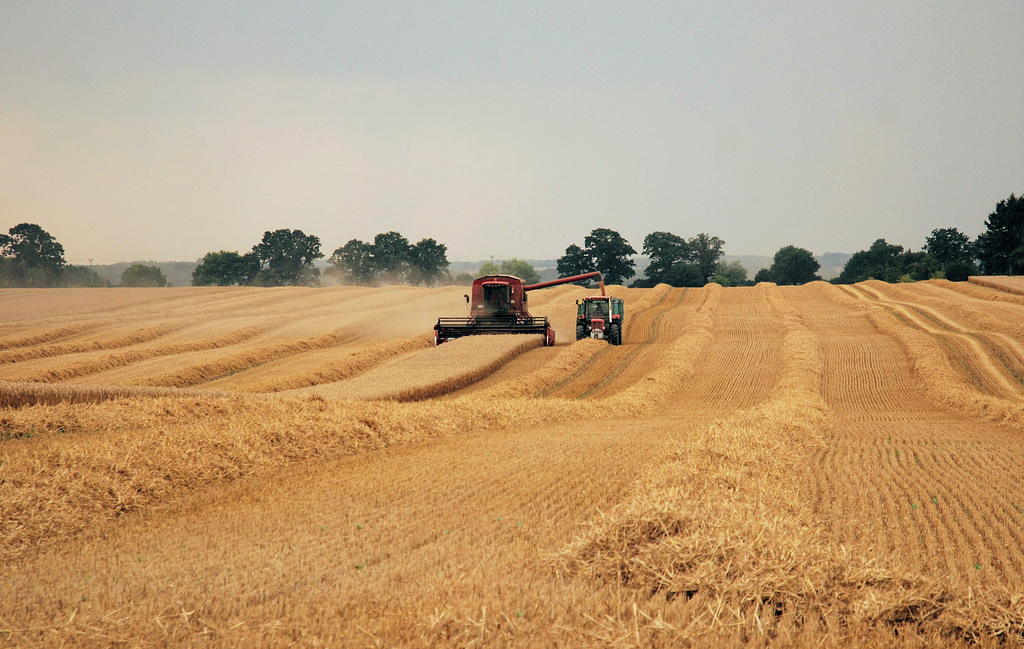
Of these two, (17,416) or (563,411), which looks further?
Answer: (563,411)

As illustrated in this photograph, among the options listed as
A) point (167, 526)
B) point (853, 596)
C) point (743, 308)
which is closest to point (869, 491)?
point (853, 596)

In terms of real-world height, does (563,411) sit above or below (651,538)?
below

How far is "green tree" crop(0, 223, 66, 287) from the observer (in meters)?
101

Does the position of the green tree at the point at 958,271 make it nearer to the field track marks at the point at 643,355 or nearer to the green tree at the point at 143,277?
the field track marks at the point at 643,355

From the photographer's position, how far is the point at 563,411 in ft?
61.5

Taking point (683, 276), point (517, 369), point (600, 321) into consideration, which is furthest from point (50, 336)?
point (683, 276)

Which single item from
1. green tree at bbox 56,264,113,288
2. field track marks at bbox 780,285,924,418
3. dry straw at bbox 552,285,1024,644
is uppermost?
green tree at bbox 56,264,113,288

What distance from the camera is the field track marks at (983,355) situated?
77.8 feet

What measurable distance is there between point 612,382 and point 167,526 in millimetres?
18821

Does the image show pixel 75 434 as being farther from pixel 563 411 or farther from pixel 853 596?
pixel 853 596

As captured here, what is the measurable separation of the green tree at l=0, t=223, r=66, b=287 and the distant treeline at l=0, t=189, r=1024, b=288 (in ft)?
0.39

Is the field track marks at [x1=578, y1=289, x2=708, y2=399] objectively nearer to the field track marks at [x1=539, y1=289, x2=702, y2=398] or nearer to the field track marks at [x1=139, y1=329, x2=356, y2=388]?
the field track marks at [x1=539, y1=289, x2=702, y2=398]

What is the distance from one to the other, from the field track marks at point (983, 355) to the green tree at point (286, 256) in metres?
102

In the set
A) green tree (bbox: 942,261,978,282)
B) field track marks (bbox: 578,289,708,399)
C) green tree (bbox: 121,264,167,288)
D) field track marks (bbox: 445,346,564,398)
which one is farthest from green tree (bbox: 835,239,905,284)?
green tree (bbox: 121,264,167,288)
